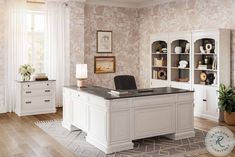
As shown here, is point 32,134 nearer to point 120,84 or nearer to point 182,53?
point 120,84

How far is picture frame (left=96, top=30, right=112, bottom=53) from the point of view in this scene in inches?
328

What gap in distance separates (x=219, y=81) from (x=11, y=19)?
5.06 metres

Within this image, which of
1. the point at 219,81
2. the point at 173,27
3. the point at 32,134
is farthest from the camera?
the point at 173,27

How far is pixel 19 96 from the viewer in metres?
6.98

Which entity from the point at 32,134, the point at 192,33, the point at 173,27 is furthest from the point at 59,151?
the point at 173,27

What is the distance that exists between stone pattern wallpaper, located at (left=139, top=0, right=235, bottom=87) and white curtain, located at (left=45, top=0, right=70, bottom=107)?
2.39 m

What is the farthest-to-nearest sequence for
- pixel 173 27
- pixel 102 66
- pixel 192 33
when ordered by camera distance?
pixel 102 66 → pixel 173 27 → pixel 192 33

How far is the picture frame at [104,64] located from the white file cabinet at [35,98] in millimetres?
1552

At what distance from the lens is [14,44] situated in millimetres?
7254

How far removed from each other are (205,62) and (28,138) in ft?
13.4

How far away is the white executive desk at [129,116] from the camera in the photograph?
428 centimetres
